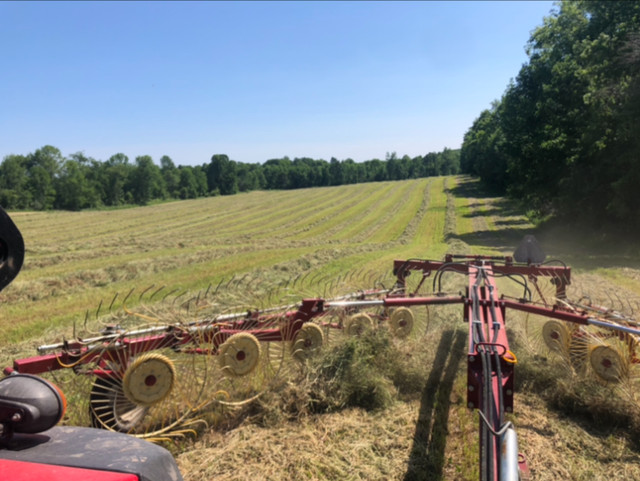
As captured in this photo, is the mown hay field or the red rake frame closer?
the red rake frame

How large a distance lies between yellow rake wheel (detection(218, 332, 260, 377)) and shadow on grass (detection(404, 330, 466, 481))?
177 cm

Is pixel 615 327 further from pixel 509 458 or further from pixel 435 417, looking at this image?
pixel 509 458

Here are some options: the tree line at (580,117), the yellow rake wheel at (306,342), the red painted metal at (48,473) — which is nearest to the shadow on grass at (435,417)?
the yellow rake wheel at (306,342)

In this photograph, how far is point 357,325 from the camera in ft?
18.8

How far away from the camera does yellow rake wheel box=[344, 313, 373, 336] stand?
18.6 ft

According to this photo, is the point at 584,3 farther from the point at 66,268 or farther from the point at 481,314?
the point at 66,268

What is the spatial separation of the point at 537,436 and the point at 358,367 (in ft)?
6.16

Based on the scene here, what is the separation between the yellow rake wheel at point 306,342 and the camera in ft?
16.3

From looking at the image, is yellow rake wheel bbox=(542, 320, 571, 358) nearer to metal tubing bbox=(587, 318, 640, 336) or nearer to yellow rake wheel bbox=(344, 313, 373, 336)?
metal tubing bbox=(587, 318, 640, 336)

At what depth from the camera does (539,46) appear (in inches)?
945

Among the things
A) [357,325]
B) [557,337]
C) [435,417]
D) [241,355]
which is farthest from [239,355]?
[557,337]

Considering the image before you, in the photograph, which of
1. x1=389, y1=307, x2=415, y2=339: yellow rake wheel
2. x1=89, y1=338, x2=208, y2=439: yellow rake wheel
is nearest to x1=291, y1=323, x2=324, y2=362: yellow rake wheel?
x1=89, y1=338, x2=208, y2=439: yellow rake wheel

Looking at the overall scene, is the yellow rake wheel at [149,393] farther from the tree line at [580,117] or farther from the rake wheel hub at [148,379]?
the tree line at [580,117]

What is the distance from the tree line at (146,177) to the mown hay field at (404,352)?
41787mm
